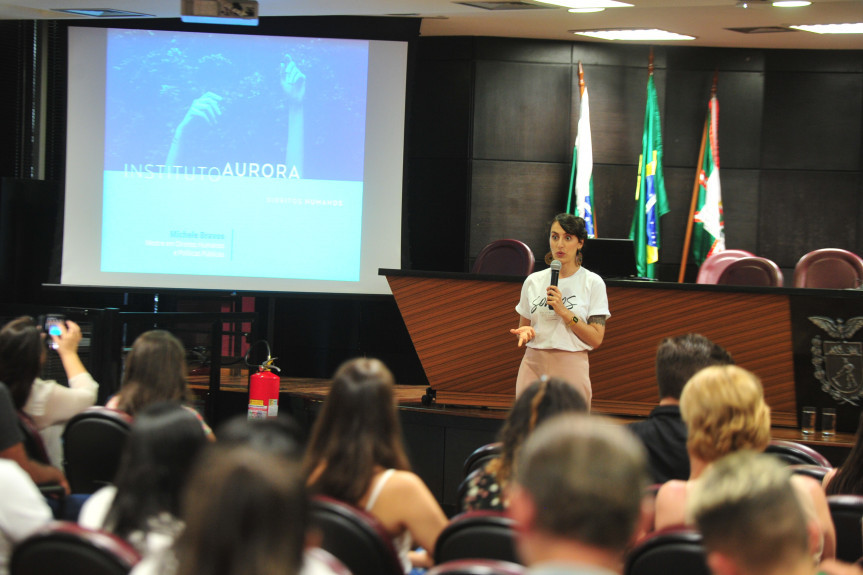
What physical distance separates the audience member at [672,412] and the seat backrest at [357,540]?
1.16m

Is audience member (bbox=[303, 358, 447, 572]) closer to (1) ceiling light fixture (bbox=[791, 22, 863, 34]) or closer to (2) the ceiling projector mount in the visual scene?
(2) the ceiling projector mount

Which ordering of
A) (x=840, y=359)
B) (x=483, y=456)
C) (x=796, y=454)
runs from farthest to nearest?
(x=840, y=359), (x=796, y=454), (x=483, y=456)

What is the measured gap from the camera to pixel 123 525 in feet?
5.69

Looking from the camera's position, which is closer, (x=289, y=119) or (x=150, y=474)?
(x=150, y=474)

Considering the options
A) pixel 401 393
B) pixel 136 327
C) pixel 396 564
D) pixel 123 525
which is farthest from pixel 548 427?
pixel 401 393

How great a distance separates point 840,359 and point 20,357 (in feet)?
13.4

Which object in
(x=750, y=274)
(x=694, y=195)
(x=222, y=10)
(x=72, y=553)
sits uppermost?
(x=222, y=10)

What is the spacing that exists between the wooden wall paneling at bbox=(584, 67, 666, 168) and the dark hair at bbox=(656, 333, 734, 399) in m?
5.36

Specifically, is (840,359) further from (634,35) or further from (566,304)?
(634,35)

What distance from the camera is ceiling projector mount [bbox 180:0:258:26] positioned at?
5.58 metres

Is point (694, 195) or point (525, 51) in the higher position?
point (525, 51)

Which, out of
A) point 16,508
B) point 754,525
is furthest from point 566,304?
point 754,525

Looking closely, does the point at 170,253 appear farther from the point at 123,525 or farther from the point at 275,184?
the point at 123,525

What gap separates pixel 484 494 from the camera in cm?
228
